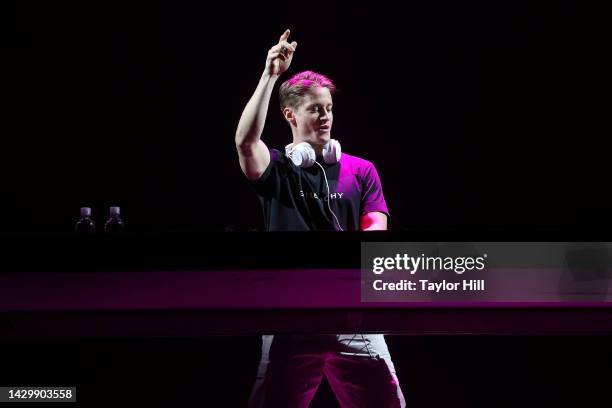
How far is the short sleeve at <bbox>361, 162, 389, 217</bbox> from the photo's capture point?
2033mm

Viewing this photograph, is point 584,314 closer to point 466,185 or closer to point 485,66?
point 466,185

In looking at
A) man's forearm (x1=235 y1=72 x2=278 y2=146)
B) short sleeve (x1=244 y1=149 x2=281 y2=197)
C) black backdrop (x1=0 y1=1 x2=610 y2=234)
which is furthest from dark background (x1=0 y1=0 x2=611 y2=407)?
man's forearm (x1=235 y1=72 x2=278 y2=146)

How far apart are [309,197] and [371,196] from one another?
10.1 inches

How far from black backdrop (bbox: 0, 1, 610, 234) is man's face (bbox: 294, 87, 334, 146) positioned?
0.40m

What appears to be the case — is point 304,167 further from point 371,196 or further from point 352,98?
point 352,98

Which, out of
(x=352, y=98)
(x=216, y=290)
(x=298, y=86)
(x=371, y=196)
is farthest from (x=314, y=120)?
(x=216, y=290)

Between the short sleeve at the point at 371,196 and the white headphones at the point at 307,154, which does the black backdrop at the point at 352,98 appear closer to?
the short sleeve at the point at 371,196

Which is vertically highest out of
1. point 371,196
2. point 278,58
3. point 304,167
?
point 278,58

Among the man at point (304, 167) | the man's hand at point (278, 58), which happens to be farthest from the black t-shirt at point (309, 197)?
the man's hand at point (278, 58)

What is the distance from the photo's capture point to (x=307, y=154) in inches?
75.9

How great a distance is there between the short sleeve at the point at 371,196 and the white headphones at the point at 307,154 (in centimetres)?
16

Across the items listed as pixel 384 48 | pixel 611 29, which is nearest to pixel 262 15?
pixel 384 48

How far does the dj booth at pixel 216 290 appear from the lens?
4.14 ft

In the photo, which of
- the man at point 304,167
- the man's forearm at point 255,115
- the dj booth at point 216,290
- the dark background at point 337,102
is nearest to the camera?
the dj booth at point 216,290
